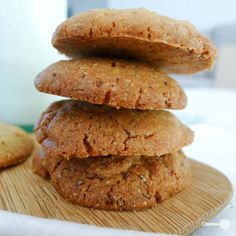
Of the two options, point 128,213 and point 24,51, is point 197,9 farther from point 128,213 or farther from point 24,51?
point 128,213

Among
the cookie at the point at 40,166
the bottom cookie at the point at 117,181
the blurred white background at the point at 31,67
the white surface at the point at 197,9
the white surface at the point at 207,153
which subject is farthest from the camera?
the white surface at the point at 197,9

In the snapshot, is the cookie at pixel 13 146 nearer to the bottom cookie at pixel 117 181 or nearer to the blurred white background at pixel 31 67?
the bottom cookie at pixel 117 181

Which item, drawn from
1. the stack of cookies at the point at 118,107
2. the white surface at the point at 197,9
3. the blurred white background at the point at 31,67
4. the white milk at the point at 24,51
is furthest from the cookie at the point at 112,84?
the white surface at the point at 197,9

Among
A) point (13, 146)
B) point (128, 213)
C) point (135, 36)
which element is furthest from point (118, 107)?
point (13, 146)

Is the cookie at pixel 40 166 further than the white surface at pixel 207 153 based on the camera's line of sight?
Yes

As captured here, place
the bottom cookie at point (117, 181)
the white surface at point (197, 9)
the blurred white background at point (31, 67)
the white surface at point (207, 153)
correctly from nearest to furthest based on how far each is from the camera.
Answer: the white surface at point (207, 153)
the bottom cookie at point (117, 181)
the blurred white background at point (31, 67)
the white surface at point (197, 9)

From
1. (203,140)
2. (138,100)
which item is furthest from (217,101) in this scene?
(138,100)

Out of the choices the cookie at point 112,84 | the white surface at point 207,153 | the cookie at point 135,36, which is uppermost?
the cookie at point 135,36

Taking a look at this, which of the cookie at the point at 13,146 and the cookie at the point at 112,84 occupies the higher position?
the cookie at the point at 112,84
